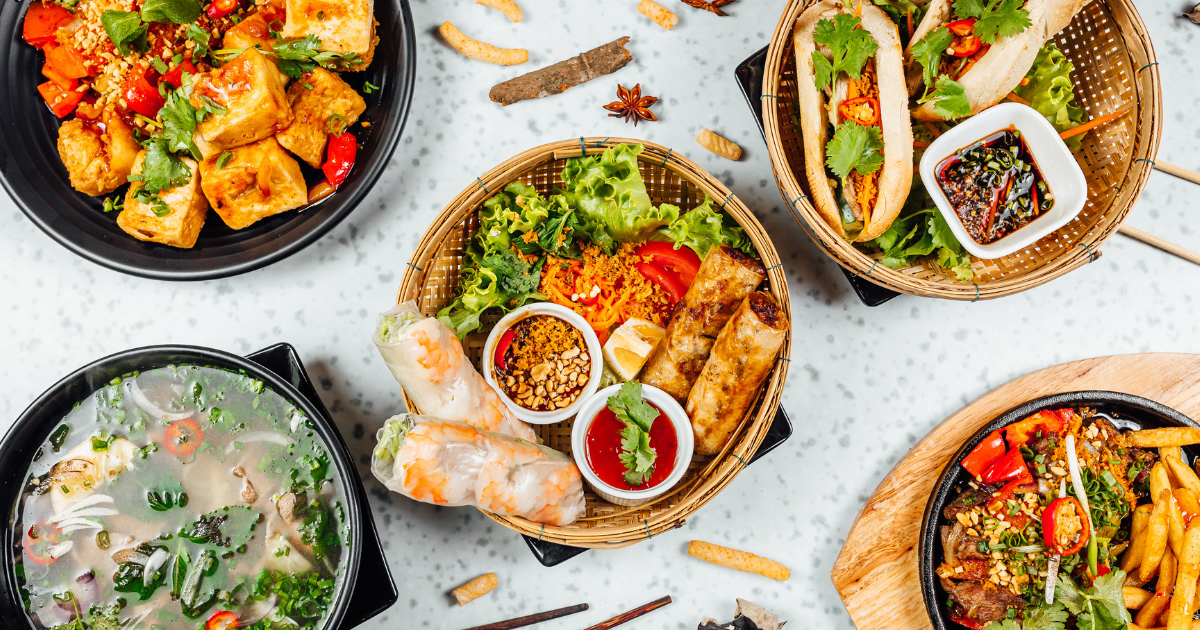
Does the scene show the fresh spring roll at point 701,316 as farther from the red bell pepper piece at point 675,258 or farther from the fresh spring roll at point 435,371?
the fresh spring roll at point 435,371

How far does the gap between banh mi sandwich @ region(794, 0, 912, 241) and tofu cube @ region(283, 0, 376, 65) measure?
1.33m

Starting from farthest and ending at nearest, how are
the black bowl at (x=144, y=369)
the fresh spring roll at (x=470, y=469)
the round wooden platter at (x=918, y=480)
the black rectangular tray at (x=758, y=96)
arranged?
the round wooden platter at (x=918, y=480) < the black rectangular tray at (x=758, y=96) < the black bowl at (x=144, y=369) < the fresh spring roll at (x=470, y=469)

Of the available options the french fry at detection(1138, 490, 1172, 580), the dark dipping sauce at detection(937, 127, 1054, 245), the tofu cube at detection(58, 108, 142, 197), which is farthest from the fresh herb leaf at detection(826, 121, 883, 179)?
the tofu cube at detection(58, 108, 142, 197)

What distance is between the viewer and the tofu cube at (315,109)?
2.09 m

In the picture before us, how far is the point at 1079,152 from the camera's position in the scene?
2291mm

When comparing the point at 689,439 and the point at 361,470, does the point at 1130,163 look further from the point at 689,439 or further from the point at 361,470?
the point at 361,470

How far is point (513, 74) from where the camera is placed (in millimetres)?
2396

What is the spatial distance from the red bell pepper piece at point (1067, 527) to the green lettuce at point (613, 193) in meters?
1.50

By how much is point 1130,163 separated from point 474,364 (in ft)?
7.25

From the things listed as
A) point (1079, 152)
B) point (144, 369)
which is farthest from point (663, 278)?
point (144, 369)

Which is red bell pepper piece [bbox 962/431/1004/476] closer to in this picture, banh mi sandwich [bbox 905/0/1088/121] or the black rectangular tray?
the black rectangular tray

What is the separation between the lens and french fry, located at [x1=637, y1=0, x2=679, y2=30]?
2350 mm

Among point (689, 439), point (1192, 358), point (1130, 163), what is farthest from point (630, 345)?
point (1192, 358)

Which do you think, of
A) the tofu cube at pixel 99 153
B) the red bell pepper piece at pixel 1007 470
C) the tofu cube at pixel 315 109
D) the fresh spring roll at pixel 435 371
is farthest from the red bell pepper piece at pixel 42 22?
the red bell pepper piece at pixel 1007 470
